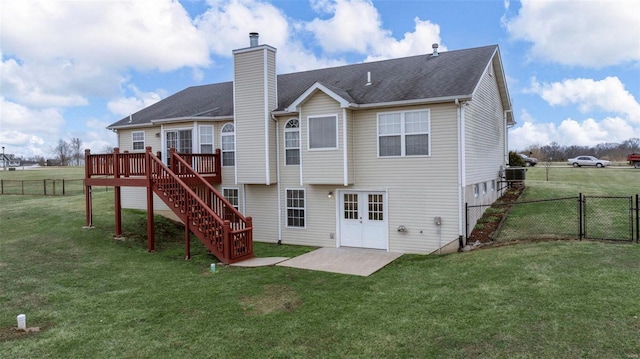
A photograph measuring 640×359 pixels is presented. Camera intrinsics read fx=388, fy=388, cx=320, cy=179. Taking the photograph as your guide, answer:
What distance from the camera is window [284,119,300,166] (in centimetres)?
1368

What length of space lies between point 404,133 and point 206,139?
789 cm

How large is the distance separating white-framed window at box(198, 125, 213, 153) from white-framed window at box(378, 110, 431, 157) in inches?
271

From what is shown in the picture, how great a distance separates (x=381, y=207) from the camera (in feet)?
41.3

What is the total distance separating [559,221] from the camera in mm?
13273

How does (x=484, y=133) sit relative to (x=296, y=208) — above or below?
above

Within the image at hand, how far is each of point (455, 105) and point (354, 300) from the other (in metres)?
6.76

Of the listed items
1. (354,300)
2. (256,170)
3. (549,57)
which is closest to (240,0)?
(256,170)

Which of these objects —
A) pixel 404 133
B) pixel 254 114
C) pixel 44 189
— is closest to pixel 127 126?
pixel 254 114

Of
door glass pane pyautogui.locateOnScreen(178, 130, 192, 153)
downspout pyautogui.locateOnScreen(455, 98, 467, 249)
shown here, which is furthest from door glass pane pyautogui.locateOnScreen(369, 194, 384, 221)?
door glass pane pyautogui.locateOnScreen(178, 130, 192, 153)

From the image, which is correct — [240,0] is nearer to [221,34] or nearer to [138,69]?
[221,34]

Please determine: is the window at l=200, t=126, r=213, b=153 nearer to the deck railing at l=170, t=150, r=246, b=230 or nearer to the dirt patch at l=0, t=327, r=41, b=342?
the deck railing at l=170, t=150, r=246, b=230

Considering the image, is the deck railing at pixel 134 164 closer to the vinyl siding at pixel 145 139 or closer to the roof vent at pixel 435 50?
the vinyl siding at pixel 145 139

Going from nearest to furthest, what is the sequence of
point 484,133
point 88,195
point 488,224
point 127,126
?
point 488,224 → point 484,133 → point 88,195 → point 127,126

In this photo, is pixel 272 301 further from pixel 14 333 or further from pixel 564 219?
pixel 564 219
